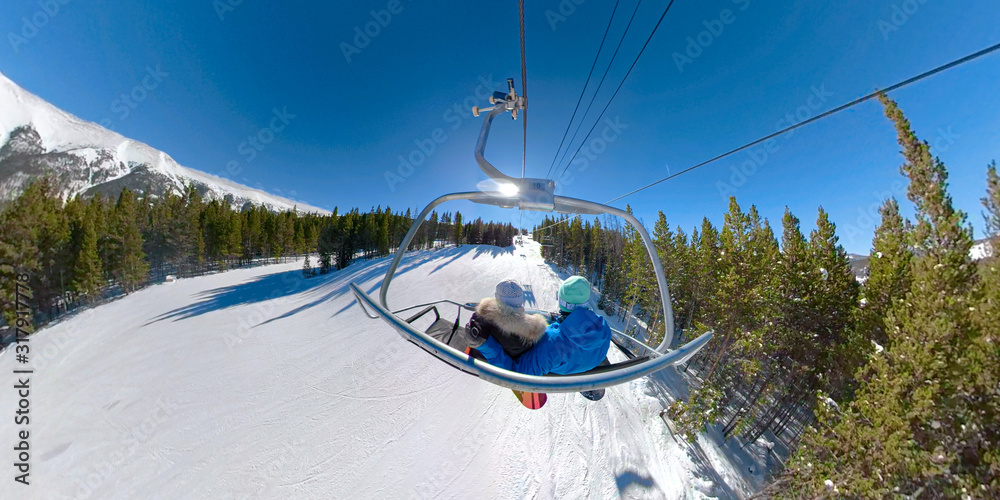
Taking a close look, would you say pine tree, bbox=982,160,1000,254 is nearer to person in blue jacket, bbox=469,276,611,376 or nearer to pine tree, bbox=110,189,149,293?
person in blue jacket, bbox=469,276,611,376

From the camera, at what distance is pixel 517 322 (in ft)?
8.52

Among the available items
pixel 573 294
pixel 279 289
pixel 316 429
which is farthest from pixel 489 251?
Answer: pixel 573 294

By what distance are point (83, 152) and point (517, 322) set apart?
827ft

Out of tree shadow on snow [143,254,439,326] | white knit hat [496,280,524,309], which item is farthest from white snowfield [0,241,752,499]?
white knit hat [496,280,524,309]

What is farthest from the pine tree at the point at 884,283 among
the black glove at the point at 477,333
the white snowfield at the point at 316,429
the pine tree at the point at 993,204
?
the black glove at the point at 477,333

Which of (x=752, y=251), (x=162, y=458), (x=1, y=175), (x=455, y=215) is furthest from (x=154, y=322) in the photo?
(x=455, y=215)

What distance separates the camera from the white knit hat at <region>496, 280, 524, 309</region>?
2.72 meters

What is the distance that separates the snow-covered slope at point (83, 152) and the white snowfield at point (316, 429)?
14944cm

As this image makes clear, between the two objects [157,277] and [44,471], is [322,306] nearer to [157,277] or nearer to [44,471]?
[44,471]

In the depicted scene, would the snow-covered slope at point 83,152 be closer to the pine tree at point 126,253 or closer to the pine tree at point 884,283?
the pine tree at point 126,253

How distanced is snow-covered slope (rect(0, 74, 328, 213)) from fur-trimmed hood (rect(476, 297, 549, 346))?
549 feet

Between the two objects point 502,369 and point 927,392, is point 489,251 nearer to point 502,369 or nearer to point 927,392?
point 927,392

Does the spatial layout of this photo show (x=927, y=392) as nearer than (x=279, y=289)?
Yes

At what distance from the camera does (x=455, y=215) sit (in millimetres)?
63750
